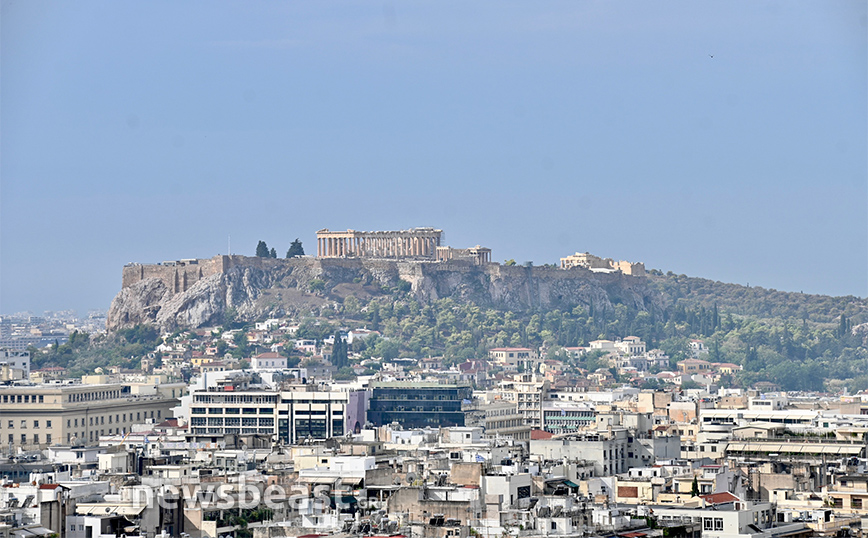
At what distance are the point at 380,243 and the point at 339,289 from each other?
482 inches

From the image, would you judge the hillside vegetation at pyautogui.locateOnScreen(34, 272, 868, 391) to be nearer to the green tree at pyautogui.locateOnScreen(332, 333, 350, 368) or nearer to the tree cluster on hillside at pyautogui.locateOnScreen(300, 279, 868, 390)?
the tree cluster on hillside at pyautogui.locateOnScreen(300, 279, 868, 390)

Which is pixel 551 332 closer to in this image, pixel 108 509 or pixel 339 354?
pixel 339 354

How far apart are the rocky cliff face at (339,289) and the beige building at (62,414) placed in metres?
71.4

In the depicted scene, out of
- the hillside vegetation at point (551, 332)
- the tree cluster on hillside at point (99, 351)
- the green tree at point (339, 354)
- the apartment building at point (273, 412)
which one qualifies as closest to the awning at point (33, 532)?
the apartment building at point (273, 412)

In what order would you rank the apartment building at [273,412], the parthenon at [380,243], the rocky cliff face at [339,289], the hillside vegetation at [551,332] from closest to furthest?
the apartment building at [273,412], the hillside vegetation at [551,332], the rocky cliff face at [339,289], the parthenon at [380,243]

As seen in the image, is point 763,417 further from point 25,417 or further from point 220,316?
point 220,316

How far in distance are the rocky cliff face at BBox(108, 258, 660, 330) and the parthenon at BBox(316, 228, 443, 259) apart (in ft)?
20.6

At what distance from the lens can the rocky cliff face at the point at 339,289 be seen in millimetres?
174500

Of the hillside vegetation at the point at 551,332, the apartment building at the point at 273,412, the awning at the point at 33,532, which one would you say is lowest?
the awning at the point at 33,532

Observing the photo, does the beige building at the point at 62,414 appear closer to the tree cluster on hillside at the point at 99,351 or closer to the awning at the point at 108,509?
the tree cluster on hillside at the point at 99,351

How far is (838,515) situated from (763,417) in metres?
33.4

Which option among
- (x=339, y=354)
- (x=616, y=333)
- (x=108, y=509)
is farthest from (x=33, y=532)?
(x=616, y=333)

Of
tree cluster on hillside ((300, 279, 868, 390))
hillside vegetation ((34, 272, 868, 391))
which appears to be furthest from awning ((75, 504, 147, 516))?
tree cluster on hillside ((300, 279, 868, 390))

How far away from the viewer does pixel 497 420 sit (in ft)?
320
